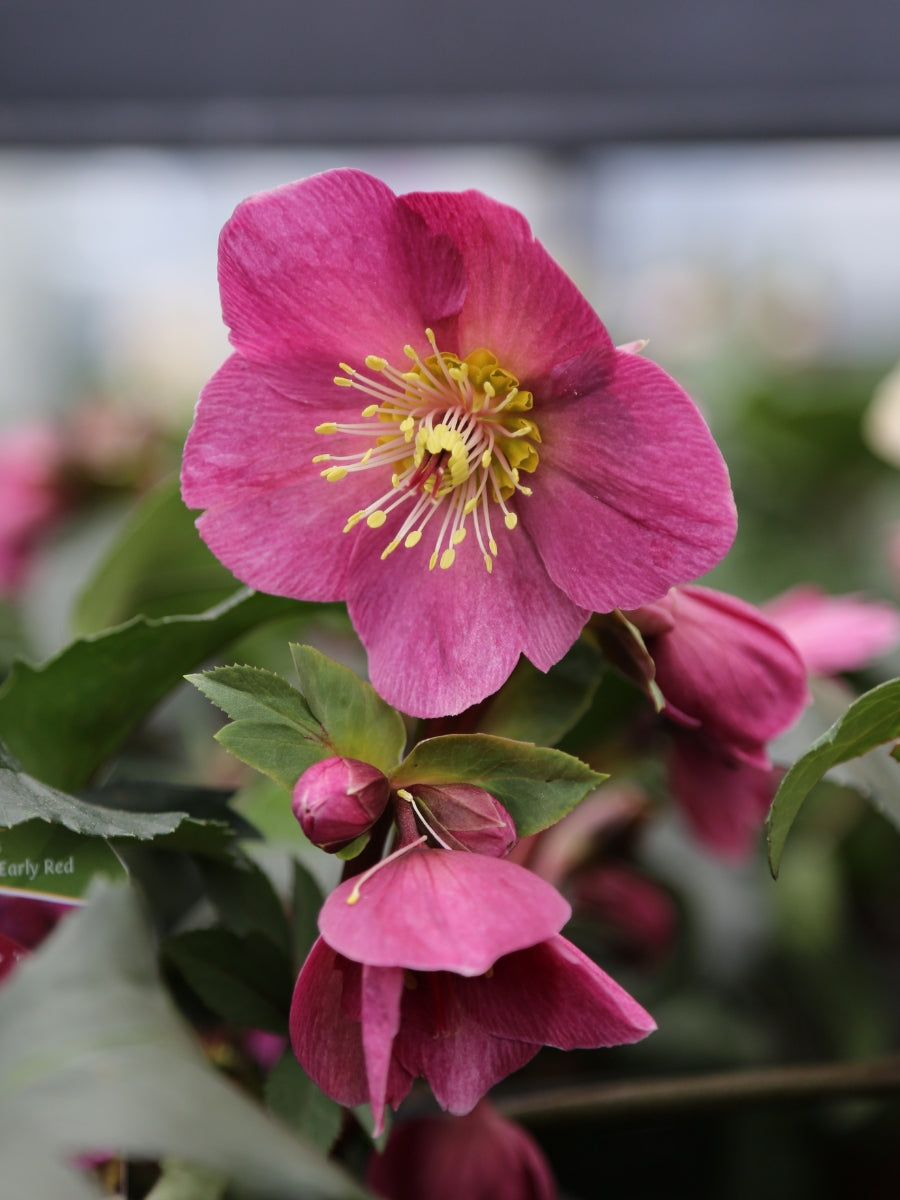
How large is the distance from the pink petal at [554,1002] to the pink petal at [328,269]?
191mm

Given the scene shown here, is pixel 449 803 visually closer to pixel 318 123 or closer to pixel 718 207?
pixel 318 123

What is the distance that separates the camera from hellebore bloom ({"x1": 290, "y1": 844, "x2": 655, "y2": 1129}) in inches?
10.6

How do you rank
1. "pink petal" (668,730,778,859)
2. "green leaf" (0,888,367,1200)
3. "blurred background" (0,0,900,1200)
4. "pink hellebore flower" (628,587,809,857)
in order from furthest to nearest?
"blurred background" (0,0,900,1200)
"pink petal" (668,730,778,859)
"pink hellebore flower" (628,587,809,857)
"green leaf" (0,888,367,1200)

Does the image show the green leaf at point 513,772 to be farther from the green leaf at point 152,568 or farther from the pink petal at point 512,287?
the green leaf at point 152,568

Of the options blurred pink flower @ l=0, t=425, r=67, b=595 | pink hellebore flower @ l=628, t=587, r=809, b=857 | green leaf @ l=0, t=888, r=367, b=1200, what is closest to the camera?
green leaf @ l=0, t=888, r=367, b=1200

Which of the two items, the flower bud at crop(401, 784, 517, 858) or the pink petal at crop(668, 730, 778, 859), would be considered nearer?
the flower bud at crop(401, 784, 517, 858)

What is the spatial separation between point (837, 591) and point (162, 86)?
87 centimetres

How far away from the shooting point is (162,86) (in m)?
1.18

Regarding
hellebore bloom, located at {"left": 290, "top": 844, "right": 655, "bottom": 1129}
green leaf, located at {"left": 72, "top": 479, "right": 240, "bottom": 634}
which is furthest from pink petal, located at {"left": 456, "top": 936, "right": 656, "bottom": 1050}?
green leaf, located at {"left": 72, "top": 479, "right": 240, "bottom": 634}

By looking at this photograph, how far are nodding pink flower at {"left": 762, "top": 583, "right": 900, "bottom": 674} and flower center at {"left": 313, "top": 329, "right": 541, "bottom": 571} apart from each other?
0.40 ft

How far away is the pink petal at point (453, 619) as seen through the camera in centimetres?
33

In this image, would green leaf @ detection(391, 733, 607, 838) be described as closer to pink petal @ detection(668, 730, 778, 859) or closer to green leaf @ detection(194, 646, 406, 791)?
green leaf @ detection(194, 646, 406, 791)

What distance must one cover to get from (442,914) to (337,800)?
0.14 ft

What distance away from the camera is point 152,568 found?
2.11 feet
